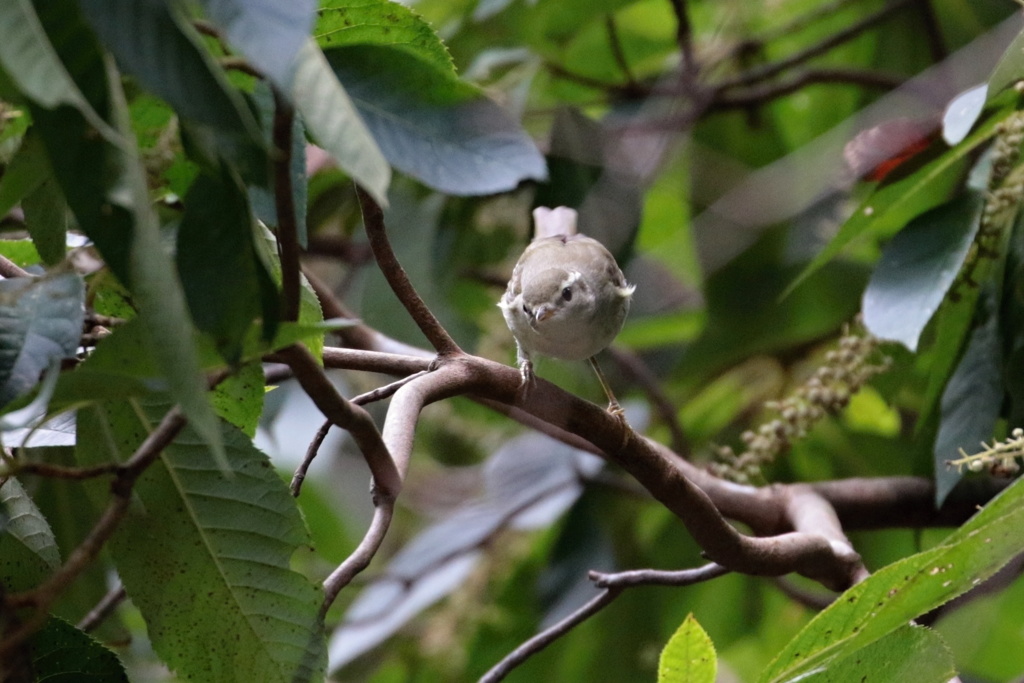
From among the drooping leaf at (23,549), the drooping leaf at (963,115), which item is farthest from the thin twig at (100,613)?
the drooping leaf at (963,115)

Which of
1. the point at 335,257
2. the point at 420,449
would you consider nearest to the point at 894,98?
the point at 335,257

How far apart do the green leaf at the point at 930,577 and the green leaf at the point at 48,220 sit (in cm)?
85

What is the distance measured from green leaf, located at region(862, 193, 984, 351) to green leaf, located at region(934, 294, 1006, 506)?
0.40ft

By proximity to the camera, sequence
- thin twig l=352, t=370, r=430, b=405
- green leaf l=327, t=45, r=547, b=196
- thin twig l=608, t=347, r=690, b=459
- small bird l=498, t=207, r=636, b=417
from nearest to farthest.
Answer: green leaf l=327, t=45, r=547, b=196
thin twig l=352, t=370, r=430, b=405
small bird l=498, t=207, r=636, b=417
thin twig l=608, t=347, r=690, b=459

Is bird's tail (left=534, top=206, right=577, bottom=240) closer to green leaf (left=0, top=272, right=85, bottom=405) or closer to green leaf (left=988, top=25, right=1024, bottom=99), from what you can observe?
green leaf (left=988, top=25, right=1024, bottom=99)

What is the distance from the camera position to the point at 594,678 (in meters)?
2.57

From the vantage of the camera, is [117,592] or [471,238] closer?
[117,592]

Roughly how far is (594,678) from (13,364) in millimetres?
1970

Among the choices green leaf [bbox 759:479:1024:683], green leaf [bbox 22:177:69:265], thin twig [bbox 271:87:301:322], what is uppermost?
green leaf [bbox 22:177:69:265]

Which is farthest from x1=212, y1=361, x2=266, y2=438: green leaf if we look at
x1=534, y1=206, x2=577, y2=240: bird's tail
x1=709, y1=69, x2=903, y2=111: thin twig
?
x1=709, y1=69, x2=903, y2=111: thin twig

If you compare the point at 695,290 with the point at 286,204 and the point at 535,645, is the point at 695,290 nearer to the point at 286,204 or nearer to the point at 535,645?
the point at 535,645

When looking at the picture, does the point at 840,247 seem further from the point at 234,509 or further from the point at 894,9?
the point at 894,9

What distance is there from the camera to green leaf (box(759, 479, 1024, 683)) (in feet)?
3.22

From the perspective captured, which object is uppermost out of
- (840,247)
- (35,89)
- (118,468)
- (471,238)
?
(471,238)
